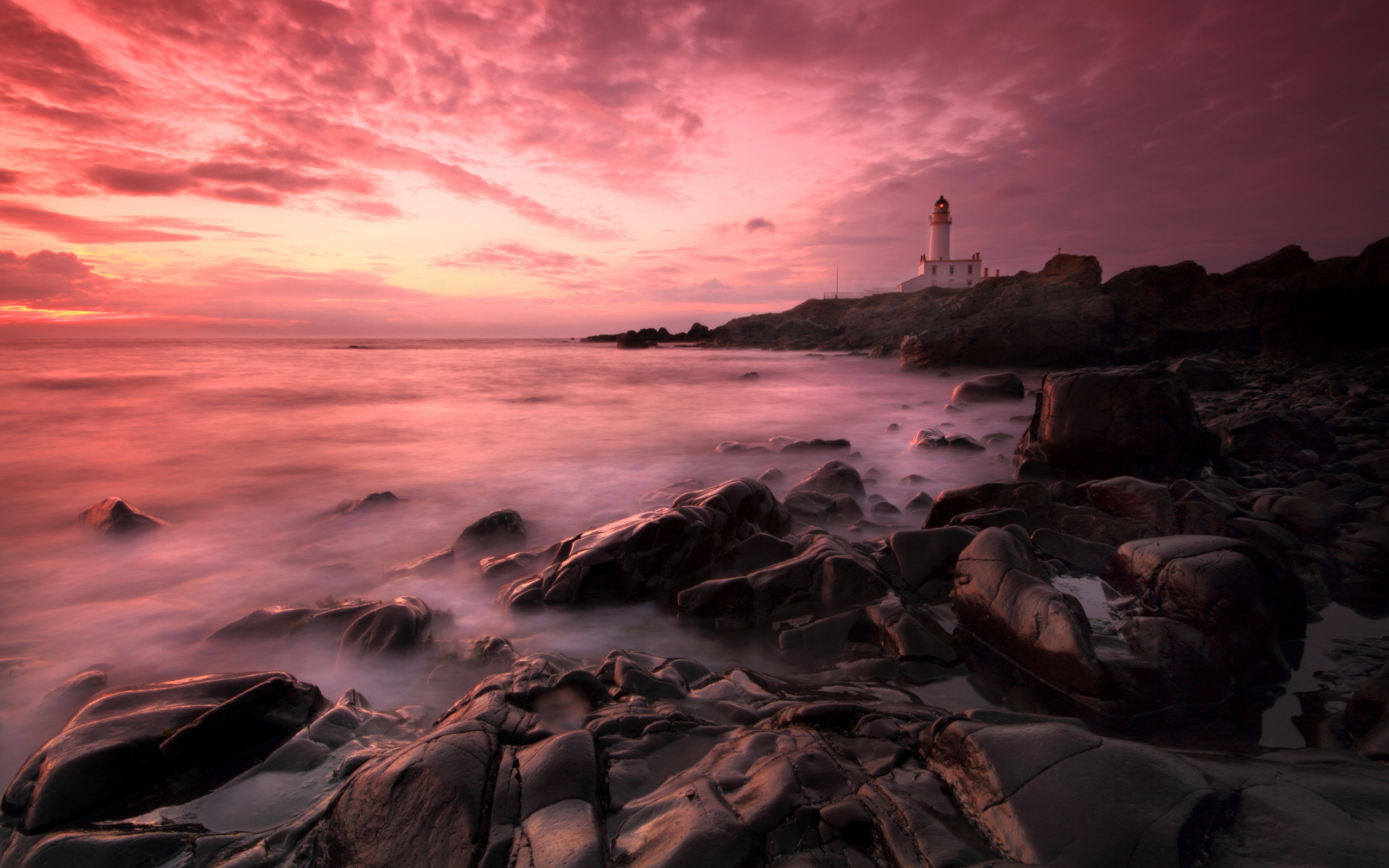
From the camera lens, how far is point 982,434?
26.6ft

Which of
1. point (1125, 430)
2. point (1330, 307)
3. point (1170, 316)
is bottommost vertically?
point (1125, 430)

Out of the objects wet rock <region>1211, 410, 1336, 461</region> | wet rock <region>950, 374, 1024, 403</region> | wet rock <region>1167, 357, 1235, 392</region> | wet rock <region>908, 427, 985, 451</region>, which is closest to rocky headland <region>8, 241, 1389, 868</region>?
wet rock <region>1211, 410, 1336, 461</region>

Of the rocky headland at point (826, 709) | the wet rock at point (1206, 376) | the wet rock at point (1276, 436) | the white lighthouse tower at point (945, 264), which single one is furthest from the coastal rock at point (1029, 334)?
the white lighthouse tower at point (945, 264)

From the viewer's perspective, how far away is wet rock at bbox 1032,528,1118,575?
322 centimetres

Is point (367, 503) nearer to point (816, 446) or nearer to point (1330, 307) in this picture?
point (816, 446)

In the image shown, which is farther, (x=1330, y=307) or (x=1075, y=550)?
(x=1330, y=307)

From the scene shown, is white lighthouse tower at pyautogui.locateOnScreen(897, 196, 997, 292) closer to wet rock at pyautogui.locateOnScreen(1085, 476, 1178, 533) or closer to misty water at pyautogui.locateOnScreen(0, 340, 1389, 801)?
misty water at pyautogui.locateOnScreen(0, 340, 1389, 801)

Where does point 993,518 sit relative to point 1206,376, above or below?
below

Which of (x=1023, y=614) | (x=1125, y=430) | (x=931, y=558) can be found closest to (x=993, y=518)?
(x=931, y=558)

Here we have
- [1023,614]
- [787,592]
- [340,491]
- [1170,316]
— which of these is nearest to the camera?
[1023,614]

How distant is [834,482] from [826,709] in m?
3.33

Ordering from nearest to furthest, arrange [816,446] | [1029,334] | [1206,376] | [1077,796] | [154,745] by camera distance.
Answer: [1077,796], [154,745], [816,446], [1206,376], [1029,334]

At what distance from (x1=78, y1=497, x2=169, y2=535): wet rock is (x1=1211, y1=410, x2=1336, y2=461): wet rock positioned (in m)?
9.76

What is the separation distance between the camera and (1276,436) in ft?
17.9
